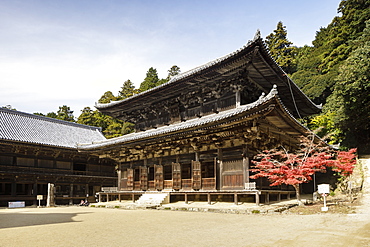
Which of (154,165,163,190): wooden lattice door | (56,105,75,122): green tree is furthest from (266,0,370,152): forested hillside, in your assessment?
(56,105,75,122): green tree

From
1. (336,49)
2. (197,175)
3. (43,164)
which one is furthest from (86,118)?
(336,49)

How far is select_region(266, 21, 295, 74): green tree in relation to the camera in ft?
171

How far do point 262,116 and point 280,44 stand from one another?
42457 mm

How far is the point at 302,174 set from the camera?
1645 centimetres

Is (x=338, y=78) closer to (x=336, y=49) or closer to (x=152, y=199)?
(x=336, y=49)

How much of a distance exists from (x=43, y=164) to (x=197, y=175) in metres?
18.1

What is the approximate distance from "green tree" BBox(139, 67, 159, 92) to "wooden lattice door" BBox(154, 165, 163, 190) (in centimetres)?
3869

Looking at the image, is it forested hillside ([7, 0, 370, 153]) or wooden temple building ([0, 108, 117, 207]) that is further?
wooden temple building ([0, 108, 117, 207])

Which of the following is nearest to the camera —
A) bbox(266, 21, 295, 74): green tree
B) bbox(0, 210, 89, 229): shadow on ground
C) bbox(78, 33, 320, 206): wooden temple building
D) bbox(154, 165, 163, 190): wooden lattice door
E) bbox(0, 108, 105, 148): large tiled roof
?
bbox(0, 210, 89, 229): shadow on ground

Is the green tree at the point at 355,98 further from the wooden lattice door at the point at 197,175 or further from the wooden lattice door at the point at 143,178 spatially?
the wooden lattice door at the point at 143,178

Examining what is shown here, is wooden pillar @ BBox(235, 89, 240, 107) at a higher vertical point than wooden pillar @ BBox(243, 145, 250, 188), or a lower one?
higher

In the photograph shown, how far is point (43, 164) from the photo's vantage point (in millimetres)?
29391

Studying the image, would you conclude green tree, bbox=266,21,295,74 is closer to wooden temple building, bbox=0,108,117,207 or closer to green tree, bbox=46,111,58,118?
wooden temple building, bbox=0,108,117,207

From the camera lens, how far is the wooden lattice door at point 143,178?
24.0 meters
